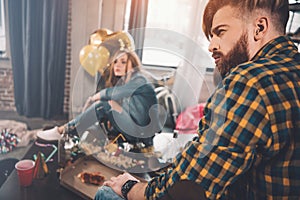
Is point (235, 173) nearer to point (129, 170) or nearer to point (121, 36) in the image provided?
point (129, 170)

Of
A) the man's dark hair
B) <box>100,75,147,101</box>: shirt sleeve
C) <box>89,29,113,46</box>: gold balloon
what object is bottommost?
<box>100,75,147,101</box>: shirt sleeve

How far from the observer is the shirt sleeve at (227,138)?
1.79 feet

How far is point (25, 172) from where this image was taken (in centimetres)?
131

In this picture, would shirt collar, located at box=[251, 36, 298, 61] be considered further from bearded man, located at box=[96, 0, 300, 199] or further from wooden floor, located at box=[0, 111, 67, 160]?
wooden floor, located at box=[0, 111, 67, 160]

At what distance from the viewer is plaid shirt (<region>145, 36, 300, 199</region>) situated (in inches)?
21.5

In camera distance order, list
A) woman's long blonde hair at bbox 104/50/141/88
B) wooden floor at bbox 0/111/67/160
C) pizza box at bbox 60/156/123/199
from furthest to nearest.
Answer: wooden floor at bbox 0/111/67/160
woman's long blonde hair at bbox 104/50/141/88
pizza box at bbox 60/156/123/199

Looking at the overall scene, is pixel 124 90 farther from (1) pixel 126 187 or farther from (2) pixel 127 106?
(1) pixel 126 187

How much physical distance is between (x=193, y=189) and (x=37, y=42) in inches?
93.9

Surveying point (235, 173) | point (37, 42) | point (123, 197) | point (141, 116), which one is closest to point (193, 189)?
point (235, 173)

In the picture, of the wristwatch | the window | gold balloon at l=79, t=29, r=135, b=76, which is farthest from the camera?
the window

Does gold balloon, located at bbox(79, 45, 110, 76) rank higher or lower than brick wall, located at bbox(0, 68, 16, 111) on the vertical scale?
higher

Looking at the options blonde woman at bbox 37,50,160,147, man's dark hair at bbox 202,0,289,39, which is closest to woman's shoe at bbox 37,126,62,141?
blonde woman at bbox 37,50,160,147

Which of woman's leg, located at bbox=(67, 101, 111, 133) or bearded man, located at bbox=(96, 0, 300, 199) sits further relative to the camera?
woman's leg, located at bbox=(67, 101, 111, 133)

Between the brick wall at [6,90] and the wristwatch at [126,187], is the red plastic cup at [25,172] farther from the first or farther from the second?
the brick wall at [6,90]
